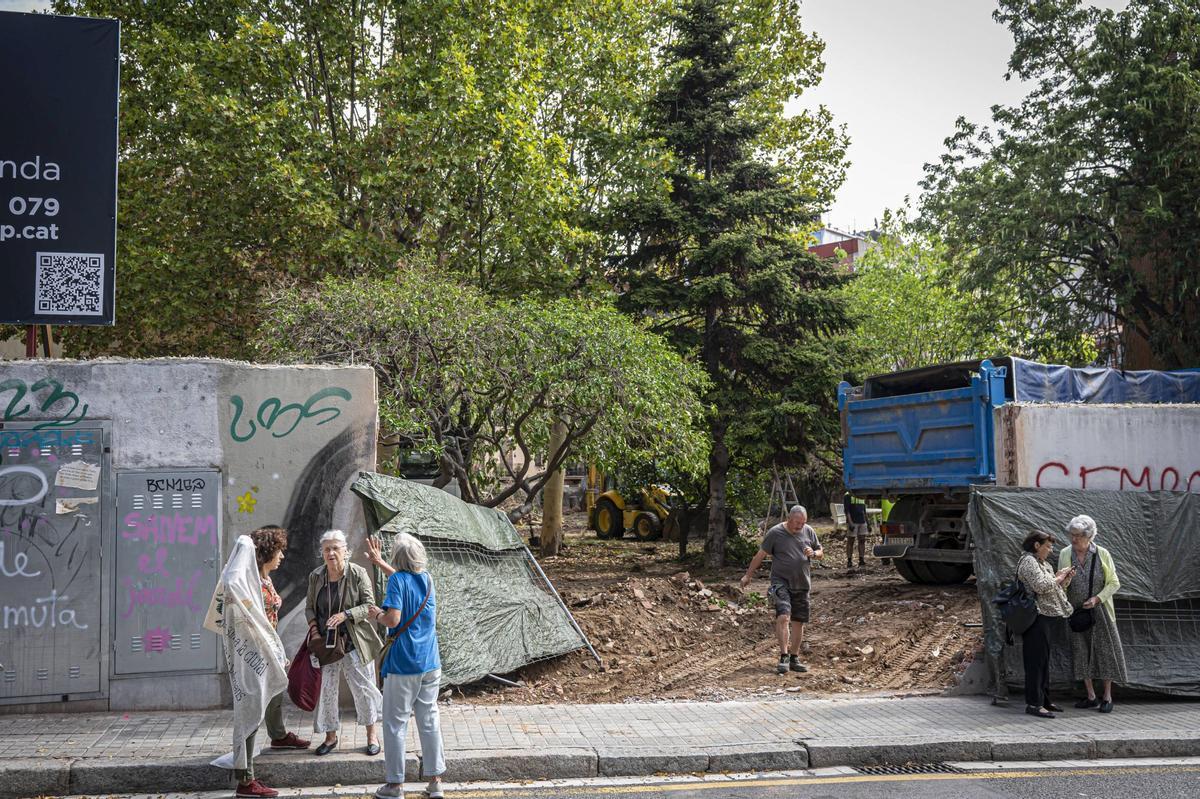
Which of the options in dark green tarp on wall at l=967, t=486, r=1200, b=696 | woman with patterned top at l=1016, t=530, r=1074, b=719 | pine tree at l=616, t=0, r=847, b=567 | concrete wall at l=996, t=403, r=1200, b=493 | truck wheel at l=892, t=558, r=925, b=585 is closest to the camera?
woman with patterned top at l=1016, t=530, r=1074, b=719

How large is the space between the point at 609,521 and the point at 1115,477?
17.0 m

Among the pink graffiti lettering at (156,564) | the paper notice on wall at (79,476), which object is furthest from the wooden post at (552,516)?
the paper notice on wall at (79,476)

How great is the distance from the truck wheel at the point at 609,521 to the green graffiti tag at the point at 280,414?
1984 centimetres

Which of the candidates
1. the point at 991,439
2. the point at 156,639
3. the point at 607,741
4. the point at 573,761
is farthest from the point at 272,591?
the point at 991,439

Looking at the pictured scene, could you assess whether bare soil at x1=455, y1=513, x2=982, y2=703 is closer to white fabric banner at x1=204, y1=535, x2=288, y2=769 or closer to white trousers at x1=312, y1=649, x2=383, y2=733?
white trousers at x1=312, y1=649, x2=383, y2=733

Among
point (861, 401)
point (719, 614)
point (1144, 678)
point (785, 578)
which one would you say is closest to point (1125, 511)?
point (1144, 678)

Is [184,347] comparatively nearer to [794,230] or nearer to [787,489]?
[794,230]

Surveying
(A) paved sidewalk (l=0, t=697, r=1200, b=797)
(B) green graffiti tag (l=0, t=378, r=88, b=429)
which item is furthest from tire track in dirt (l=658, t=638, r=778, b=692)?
(B) green graffiti tag (l=0, t=378, r=88, b=429)

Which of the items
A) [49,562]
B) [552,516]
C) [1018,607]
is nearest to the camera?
[49,562]

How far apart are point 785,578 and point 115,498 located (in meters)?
6.59

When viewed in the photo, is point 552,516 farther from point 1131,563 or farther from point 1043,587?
point 1043,587

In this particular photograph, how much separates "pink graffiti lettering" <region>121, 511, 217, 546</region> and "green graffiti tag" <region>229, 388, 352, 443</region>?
77 cm

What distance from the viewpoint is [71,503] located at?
8.05 m

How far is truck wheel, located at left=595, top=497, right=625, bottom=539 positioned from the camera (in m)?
28.0
